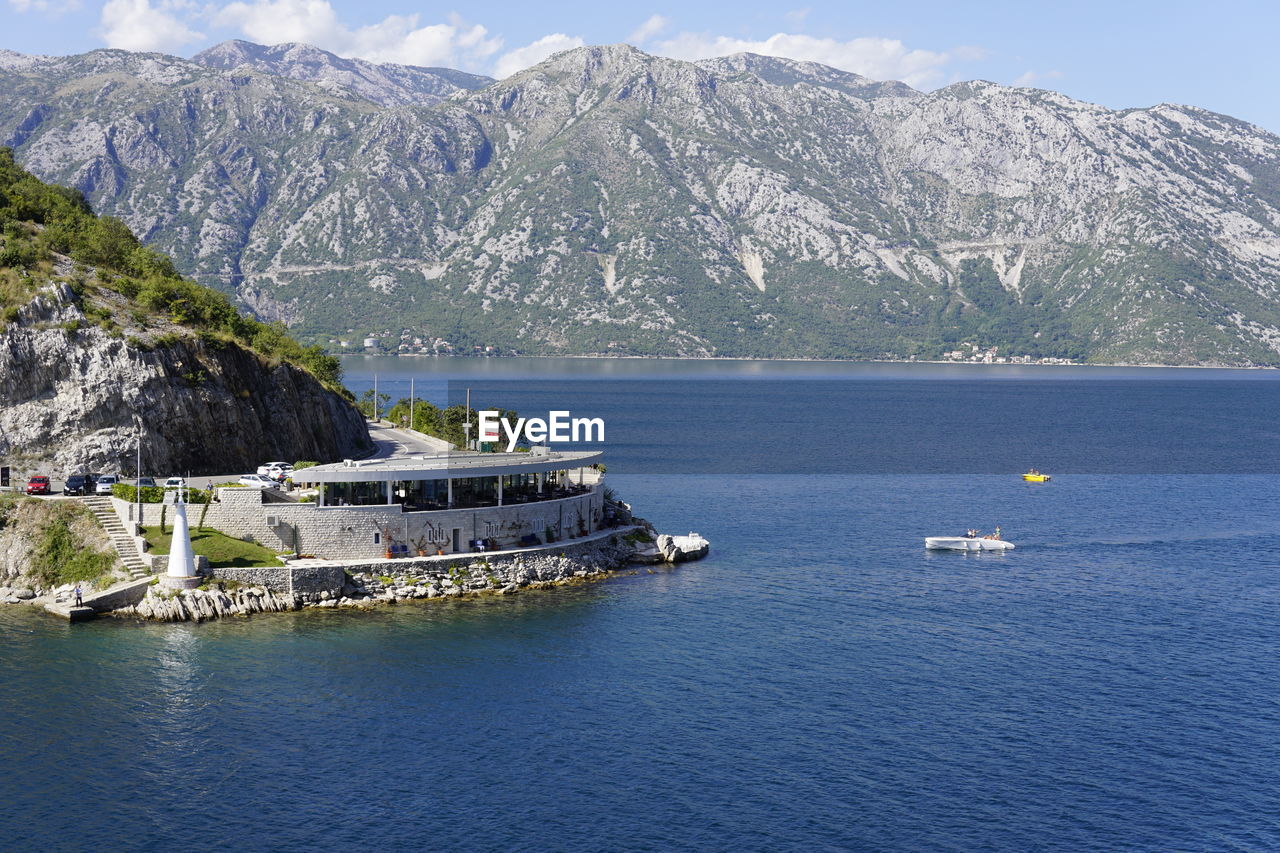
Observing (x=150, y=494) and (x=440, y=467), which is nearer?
(x=150, y=494)

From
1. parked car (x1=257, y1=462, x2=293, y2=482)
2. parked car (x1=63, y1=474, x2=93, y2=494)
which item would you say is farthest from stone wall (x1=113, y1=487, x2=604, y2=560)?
parked car (x1=257, y1=462, x2=293, y2=482)

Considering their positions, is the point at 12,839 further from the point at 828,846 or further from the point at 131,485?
the point at 131,485

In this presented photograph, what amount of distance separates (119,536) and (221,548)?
7192 mm

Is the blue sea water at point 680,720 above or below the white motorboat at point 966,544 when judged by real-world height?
below

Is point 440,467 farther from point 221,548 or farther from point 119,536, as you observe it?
point 119,536

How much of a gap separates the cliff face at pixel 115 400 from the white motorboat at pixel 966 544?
60962mm

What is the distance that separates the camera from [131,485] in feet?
281

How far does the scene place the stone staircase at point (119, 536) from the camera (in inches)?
3093

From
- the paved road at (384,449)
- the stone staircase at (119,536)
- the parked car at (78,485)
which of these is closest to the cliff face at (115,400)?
the paved road at (384,449)

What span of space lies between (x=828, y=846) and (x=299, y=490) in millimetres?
55452

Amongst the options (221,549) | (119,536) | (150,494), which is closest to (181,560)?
(221,549)

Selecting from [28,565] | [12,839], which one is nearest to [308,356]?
[28,565]

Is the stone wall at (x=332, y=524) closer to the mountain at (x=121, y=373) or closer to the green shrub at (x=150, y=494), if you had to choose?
the green shrub at (x=150, y=494)

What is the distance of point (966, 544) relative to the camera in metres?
110
